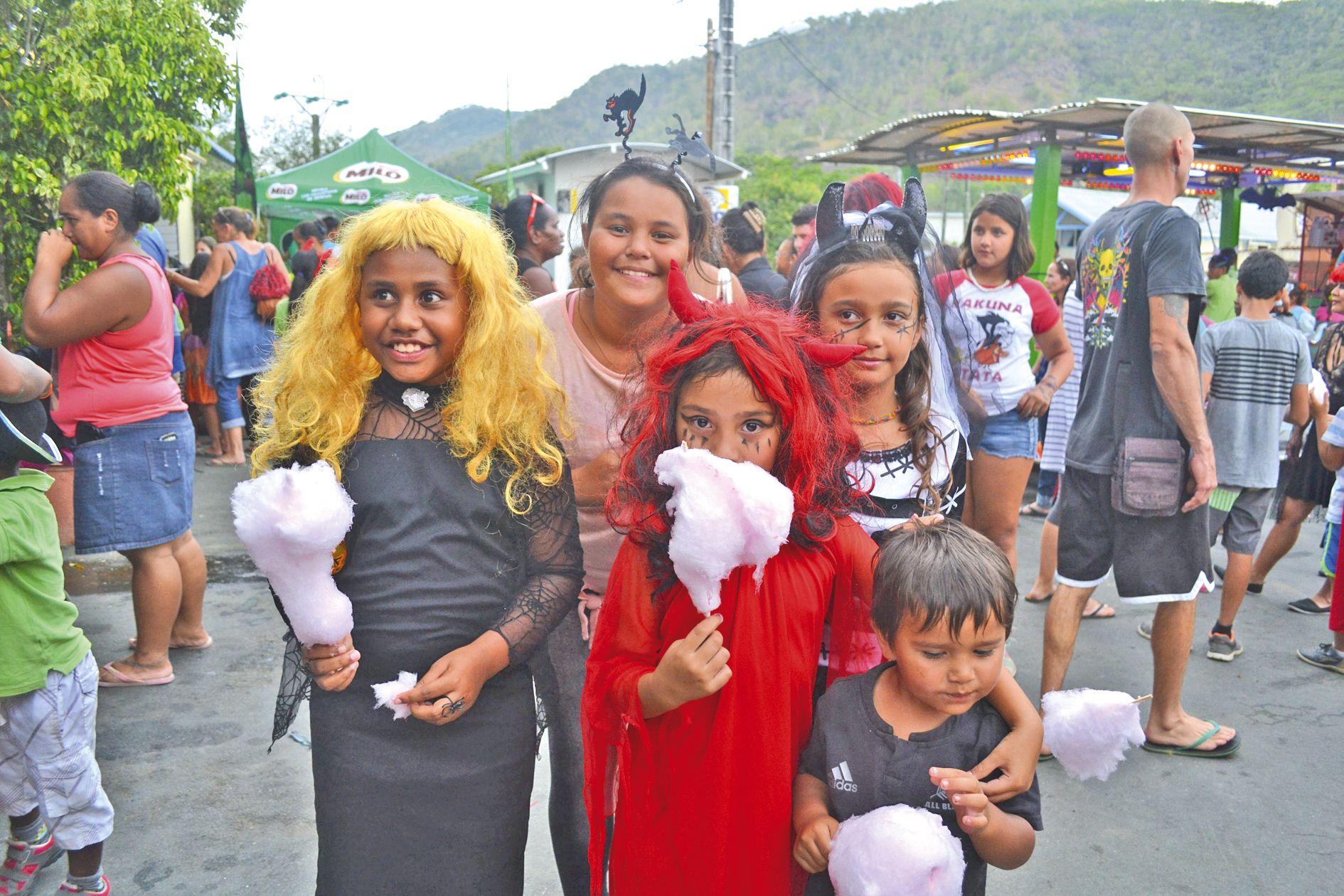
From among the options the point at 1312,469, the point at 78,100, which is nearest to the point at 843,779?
the point at 1312,469

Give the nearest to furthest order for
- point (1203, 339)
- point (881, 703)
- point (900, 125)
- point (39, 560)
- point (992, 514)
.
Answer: point (881, 703), point (39, 560), point (992, 514), point (1203, 339), point (900, 125)

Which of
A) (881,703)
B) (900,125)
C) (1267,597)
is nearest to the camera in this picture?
(881,703)

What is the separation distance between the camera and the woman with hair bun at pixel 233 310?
25.7 feet

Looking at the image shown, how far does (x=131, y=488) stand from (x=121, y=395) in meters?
0.37

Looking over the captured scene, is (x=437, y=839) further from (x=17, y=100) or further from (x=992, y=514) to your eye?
(x=17, y=100)

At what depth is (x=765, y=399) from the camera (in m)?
1.63

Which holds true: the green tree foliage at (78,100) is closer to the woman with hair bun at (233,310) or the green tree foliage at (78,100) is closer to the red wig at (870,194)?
the woman with hair bun at (233,310)

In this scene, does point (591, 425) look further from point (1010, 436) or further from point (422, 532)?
point (1010, 436)

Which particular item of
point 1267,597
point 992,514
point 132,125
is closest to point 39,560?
point 992,514

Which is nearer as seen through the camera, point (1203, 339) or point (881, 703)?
point (881, 703)

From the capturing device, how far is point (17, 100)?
4984mm

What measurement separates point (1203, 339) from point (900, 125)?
508 cm

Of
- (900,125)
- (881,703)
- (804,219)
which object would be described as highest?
(900,125)

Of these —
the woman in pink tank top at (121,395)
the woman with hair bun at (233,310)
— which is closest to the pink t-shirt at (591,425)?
the woman in pink tank top at (121,395)
